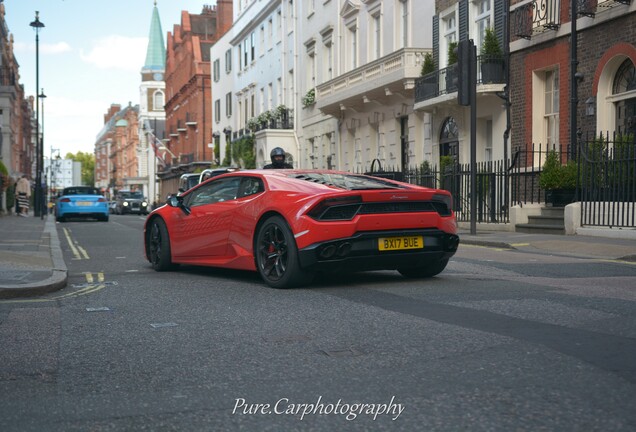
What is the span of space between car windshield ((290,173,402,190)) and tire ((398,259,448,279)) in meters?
0.93

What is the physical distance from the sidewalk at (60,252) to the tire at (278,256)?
2.09 meters

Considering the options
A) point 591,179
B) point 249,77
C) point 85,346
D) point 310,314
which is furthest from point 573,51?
point 249,77

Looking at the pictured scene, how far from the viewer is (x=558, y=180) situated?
18781 mm

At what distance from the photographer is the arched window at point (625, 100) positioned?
61.7ft

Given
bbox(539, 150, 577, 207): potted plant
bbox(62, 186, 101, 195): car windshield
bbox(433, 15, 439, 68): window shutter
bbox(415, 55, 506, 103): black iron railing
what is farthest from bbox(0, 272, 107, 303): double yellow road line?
bbox(62, 186, 101, 195): car windshield

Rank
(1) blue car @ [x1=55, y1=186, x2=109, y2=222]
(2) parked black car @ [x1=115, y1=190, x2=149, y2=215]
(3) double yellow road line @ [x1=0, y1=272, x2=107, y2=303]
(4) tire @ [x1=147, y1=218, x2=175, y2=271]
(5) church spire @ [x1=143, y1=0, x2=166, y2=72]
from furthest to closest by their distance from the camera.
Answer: (5) church spire @ [x1=143, y1=0, x2=166, y2=72]
(2) parked black car @ [x1=115, y1=190, x2=149, y2=215]
(1) blue car @ [x1=55, y1=186, x2=109, y2=222]
(4) tire @ [x1=147, y1=218, x2=175, y2=271]
(3) double yellow road line @ [x1=0, y1=272, x2=107, y2=303]

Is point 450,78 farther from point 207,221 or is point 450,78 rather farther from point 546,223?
point 207,221

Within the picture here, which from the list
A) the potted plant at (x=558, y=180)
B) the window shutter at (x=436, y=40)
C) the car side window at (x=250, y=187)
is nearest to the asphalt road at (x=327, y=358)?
the car side window at (x=250, y=187)

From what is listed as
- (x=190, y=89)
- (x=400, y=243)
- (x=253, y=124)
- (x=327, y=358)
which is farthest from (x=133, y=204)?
(x=327, y=358)

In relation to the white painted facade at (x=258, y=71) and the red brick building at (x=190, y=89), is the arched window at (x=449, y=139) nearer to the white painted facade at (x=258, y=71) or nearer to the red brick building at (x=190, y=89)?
the white painted facade at (x=258, y=71)

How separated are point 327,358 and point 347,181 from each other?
4.22 metres

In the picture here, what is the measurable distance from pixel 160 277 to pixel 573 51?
13.6 m

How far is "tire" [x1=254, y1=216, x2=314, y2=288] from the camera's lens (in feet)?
26.9

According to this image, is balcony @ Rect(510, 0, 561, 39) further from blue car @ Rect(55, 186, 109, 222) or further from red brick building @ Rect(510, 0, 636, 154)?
blue car @ Rect(55, 186, 109, 222)
